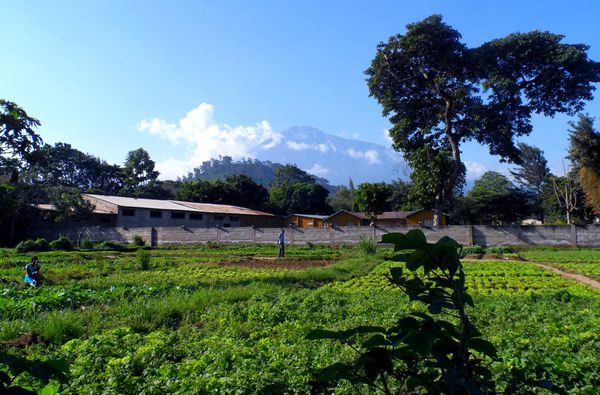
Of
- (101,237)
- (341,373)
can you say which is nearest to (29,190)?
(101,237)

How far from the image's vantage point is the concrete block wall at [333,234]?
1206 inches

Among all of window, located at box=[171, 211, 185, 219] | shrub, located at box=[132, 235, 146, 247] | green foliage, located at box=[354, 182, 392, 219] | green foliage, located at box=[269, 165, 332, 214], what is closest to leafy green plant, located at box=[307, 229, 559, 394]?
shrub, located at box=[132, 235, 146, 247]

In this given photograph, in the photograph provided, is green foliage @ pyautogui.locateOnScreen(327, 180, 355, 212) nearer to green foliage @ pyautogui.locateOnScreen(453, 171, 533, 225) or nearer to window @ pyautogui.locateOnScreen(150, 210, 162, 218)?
green foliage @ pyautogui.locateOnScreen(453, 171, 533, 225)

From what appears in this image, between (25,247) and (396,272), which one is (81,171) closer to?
(25,247)

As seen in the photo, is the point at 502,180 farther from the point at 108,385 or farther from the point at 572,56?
the point at 108,385

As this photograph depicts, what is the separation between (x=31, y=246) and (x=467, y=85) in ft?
126

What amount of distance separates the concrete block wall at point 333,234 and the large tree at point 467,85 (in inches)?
160

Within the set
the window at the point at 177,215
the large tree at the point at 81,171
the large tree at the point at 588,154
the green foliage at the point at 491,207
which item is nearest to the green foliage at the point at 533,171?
the green foliage at the point at 491,207

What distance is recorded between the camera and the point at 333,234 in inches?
1421

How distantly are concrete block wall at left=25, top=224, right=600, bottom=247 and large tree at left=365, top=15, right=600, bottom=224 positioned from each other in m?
4.07

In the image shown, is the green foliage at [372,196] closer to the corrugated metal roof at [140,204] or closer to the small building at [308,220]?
the small building at [308,220]

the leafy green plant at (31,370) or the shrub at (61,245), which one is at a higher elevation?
the leafy green plant at (31,370)

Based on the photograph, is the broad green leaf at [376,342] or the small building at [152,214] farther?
the small building at [152,214]

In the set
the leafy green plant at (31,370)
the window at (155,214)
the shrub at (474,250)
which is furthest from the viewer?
the window at (155,214)
